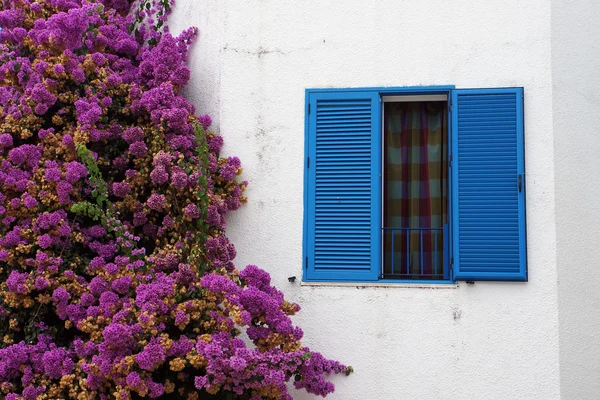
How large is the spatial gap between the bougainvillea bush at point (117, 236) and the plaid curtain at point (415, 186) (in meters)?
1.05

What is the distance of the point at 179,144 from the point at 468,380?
2.93 m

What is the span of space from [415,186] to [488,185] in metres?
0.66

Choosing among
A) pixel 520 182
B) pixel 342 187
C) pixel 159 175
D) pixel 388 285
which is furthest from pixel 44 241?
pixel 520 182

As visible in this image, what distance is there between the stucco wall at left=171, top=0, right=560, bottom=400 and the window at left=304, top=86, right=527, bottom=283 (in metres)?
0.12

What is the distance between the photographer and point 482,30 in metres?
8.00

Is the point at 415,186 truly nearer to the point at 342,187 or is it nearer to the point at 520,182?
the point at 342,187

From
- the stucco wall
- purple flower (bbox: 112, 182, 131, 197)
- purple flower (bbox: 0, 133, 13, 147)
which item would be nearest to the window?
the stucco wall

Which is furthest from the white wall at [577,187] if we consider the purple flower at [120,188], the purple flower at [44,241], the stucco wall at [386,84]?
the purple flower at [44,241]

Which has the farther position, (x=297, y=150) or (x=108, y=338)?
(x=297, y=150)

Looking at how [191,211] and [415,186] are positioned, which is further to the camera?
[415,186]

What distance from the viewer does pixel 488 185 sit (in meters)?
7.70

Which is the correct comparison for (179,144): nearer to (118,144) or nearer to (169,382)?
(118,144)

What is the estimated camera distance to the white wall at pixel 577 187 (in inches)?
297

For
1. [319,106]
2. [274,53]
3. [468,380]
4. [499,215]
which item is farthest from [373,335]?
[274,53]
